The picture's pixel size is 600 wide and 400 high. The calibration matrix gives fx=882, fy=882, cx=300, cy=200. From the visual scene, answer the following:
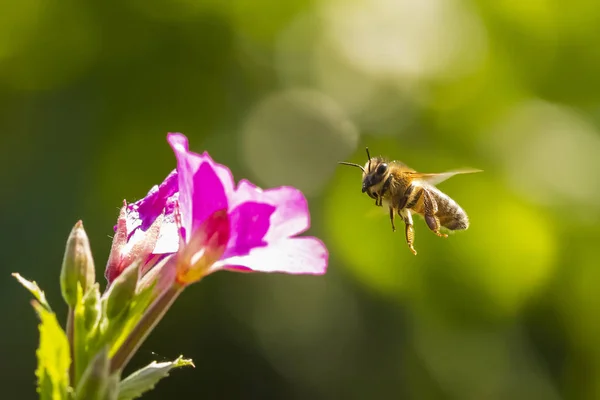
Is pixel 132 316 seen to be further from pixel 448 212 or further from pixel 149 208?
pixel 448 212

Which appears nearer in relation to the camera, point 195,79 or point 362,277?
point 362,277

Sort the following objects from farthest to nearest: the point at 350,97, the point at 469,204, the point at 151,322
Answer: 1. the point at 350,97
2. the point at 469,204
3. the point at 151,322

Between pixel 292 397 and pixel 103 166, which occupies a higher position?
pixel 103 166

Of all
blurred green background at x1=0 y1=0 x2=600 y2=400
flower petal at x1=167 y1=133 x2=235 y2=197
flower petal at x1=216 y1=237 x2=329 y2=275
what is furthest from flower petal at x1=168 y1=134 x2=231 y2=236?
blurred green background at x1=0 y1=0 x2=600 y2=400

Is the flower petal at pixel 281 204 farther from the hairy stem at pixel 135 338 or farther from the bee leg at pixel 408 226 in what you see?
the bee leg at pixel 408 226

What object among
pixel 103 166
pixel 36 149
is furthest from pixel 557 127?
pixel 36 149

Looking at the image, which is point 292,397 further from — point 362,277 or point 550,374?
point 550,374

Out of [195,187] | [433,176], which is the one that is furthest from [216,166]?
[433,176]
